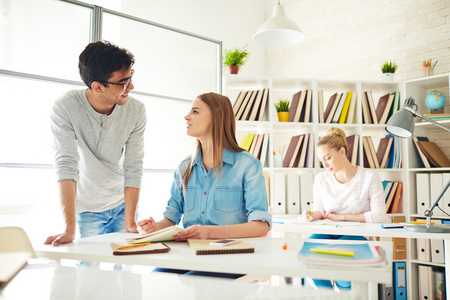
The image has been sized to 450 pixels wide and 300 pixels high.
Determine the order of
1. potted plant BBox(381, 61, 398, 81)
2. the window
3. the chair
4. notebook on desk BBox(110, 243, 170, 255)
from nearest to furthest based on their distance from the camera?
1. the chair
2. notebook on desk BBox(110, 243, 170, 255)
3. the window
4. potted plant BBox(381, 61, 398, 81)

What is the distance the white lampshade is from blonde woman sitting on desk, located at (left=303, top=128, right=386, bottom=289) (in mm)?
1012

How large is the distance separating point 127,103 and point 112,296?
1.39m

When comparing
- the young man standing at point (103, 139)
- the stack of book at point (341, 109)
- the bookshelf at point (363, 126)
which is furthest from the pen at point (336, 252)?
the stack of book at point (341, 109)

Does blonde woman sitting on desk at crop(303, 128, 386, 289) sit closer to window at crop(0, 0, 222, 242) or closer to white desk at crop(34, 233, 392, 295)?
white desk at crop(34, 233, 392, 295)

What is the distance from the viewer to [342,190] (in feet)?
8.65

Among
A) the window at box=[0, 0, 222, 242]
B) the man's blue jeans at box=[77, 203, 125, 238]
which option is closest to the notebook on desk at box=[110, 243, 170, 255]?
the man's blue jeans at box=[77, 203, 125, 238]

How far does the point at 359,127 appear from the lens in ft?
11.3

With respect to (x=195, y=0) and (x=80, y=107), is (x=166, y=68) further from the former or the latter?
(x=80, y=107)

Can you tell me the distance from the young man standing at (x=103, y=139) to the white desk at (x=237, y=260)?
0.47 m

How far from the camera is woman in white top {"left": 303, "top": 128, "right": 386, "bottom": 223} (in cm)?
251

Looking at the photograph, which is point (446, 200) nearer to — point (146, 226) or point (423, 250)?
point (423, 250)

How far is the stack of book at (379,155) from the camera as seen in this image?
135 inches

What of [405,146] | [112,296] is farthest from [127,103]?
[405,146]

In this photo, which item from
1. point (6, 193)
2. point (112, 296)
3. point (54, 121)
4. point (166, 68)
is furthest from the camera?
point (166, 68)
